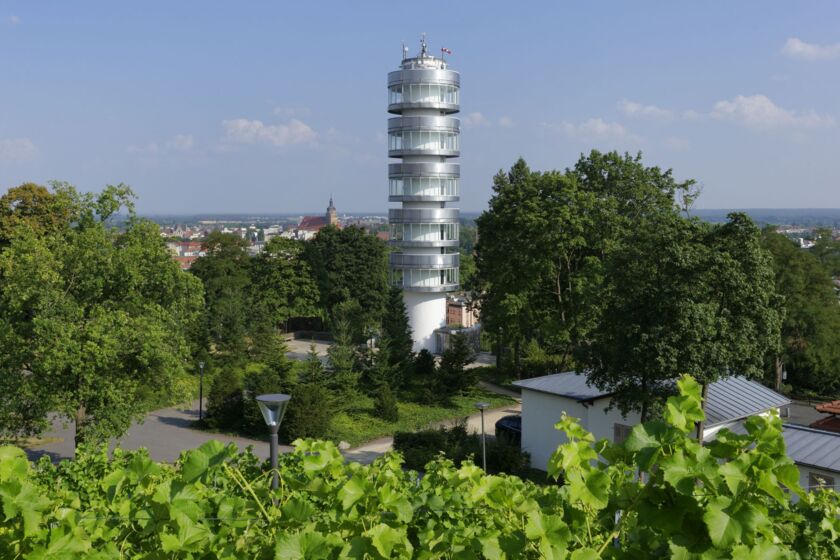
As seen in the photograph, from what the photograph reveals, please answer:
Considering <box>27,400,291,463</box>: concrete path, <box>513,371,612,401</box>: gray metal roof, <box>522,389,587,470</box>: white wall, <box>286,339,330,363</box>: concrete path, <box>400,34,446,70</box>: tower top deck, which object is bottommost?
<box>286,339,330,363</box>: concrete path

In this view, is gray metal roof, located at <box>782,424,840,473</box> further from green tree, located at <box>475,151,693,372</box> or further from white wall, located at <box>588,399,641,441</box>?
green tree, located at <box>475,151,693,372</box>

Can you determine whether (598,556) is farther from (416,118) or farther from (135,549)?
(416,118)

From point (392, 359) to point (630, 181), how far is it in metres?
12.4

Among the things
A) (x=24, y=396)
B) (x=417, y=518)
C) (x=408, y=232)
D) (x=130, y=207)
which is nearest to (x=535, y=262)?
(x=408, y=232)

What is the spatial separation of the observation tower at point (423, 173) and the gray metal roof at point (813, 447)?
80.2 ft

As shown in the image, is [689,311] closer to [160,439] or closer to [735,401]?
[735,401]

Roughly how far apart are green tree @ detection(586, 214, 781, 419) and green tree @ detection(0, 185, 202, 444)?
11078 mm

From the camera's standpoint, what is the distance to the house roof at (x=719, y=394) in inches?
775

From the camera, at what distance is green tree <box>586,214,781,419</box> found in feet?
56.2

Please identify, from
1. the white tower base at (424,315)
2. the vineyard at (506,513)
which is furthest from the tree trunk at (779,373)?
the vineyard at (506,513)

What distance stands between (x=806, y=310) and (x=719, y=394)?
43.7ft

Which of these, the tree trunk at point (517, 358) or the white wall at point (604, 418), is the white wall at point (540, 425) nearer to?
the white wall at point (604, 418)

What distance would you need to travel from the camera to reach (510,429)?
24344 mm

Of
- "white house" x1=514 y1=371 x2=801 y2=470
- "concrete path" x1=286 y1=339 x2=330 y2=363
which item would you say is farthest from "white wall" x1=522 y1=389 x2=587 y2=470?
"concrete path" x1=286 y1=339 x2=330 y2=363
